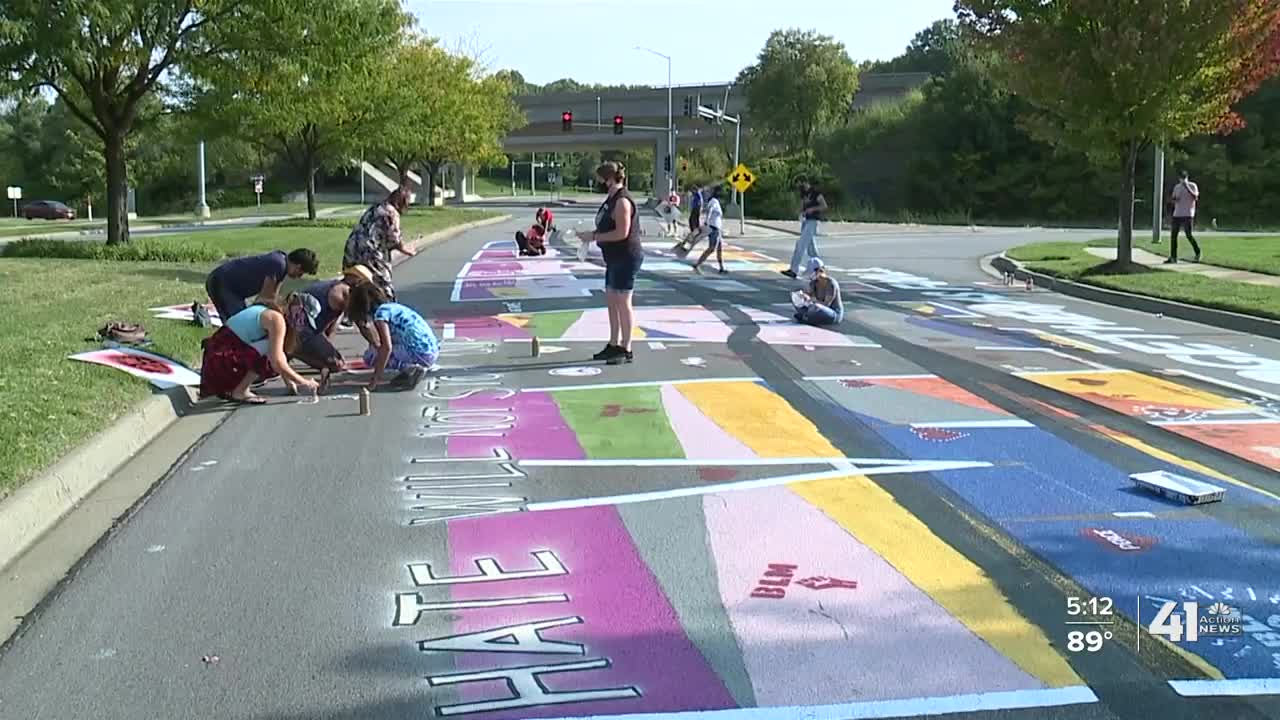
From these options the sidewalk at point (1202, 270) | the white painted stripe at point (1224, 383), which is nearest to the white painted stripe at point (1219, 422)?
the white painted stripe at point (1224, 383)

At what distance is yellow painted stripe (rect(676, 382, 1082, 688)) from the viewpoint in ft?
14.5

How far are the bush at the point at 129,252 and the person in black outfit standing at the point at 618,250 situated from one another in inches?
501

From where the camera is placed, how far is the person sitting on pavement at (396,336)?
32.6ft

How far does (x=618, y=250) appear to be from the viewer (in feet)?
36.0

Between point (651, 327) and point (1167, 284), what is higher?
point (1167, 284)

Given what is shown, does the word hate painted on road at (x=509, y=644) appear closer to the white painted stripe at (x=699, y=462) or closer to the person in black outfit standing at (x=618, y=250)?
the white painted stripe at (x=699, y=462)

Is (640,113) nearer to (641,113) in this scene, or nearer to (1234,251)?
(641,113)

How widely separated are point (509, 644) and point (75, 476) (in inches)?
132

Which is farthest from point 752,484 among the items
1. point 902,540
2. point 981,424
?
point 981,424

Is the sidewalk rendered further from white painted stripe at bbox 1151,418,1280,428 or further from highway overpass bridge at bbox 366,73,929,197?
highway overpass bridge at bbox 366,73,929,197

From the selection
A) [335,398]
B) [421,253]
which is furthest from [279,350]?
[421,253]

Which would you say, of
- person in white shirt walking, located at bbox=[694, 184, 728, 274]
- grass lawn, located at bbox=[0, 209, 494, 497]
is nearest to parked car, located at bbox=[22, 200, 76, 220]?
grass lawn, located at bbox=[0, 209, 494, 497]

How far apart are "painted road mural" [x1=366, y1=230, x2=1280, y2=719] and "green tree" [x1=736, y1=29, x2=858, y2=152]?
212ft

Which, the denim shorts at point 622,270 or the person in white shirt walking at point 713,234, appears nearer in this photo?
the denim shorts at point 622,270
